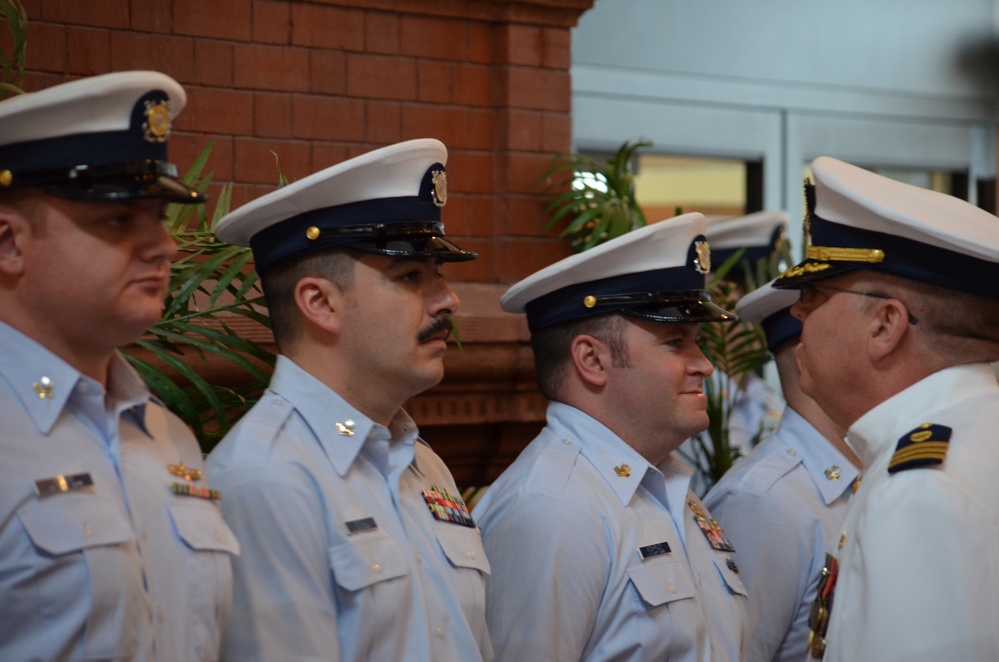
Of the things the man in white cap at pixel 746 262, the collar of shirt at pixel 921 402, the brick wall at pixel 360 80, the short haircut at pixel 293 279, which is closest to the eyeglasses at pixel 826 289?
the collar of shirt at pixel 921 402

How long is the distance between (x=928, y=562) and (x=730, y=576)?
40.4 inches

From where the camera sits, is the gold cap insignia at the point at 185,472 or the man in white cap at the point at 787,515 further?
the man in white cap at the point at 787,515

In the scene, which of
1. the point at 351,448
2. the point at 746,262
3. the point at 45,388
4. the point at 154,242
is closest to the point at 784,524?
the point at 351,448

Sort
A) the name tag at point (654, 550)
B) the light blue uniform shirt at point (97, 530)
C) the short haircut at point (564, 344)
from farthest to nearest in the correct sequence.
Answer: the short haircut at point (564, 344), the name tag at point (654, 550), the light blue uniform shirt at point (97, 530)

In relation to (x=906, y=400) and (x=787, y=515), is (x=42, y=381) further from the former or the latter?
(x=787, y=515)

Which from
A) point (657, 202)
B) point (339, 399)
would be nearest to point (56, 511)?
point (339, 399)

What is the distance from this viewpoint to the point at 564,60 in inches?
185

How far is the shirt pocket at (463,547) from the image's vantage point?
2506 mm

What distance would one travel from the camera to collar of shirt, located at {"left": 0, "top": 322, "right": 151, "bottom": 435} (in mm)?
1894

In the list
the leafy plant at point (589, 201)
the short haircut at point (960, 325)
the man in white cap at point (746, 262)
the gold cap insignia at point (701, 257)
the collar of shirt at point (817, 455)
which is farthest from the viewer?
the man in white cap at point (746, 262)

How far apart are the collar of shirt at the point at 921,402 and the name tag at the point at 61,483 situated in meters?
1.32

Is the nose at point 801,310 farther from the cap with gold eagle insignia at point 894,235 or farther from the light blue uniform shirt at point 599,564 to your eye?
the light blue uniform shirt at point 599,564

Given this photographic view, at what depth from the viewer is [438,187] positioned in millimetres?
2713

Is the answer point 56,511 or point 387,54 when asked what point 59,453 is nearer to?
point 56,511
